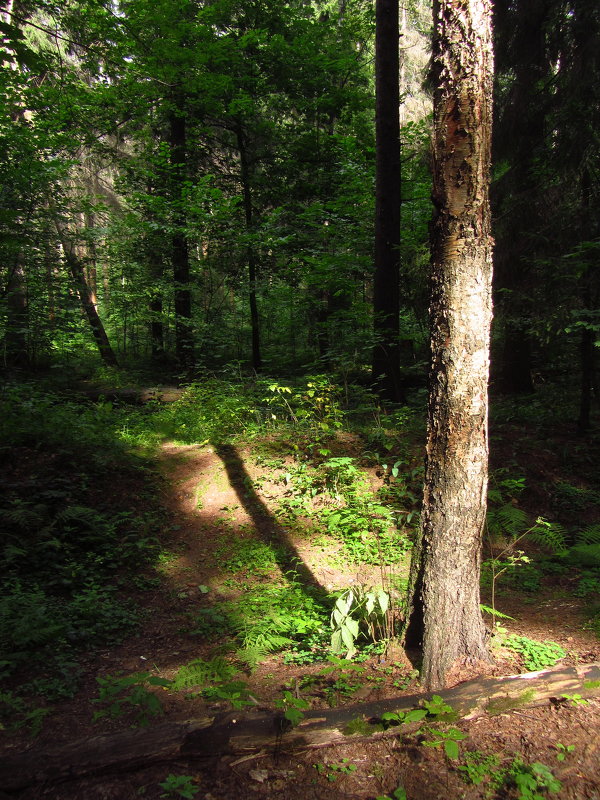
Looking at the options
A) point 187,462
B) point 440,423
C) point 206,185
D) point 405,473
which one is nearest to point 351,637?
point 440,423

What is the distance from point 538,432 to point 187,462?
19.9 feet

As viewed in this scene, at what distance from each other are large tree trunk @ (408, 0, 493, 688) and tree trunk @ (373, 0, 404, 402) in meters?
5.89

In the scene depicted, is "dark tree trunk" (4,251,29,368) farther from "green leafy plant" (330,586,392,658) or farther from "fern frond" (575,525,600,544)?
"fern frond" (575,525,600,544)

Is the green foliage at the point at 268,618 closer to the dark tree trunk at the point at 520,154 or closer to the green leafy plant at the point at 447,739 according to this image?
the green leafy plant at the point at 447,739

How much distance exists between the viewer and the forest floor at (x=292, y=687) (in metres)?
2.21

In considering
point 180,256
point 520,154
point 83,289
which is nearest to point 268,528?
point 520,154

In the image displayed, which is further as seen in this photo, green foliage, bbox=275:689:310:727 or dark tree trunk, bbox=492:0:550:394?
dark tree trunk, bbox=492:0:550:394

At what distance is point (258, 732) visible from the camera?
2.49 metres

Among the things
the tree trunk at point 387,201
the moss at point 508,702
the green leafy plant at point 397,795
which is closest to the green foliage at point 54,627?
the green leafy plant at point 397,795

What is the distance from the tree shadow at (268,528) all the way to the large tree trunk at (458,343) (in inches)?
67.1

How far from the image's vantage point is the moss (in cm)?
258

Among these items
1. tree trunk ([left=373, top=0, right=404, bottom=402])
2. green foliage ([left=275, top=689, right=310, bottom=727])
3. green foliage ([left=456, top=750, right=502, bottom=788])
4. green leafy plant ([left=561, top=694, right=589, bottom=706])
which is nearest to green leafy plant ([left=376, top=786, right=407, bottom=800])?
green foliage ([left=456, top=750, right=502, bottom=788])

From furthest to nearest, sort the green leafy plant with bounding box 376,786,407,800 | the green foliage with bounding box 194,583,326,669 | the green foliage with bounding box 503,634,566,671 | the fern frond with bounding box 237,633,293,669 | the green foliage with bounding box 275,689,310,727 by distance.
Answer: the green foliage with bounding box 194,583,326,669
the fern frond with bounding box 237,633,293,669
the green foliage with bounding box 503,634,566,671
the green foliage with bounding box 275,689,310,727
the green leafy plant with bounding box 376,786,407,800

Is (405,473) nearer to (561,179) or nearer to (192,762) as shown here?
(192,762)
